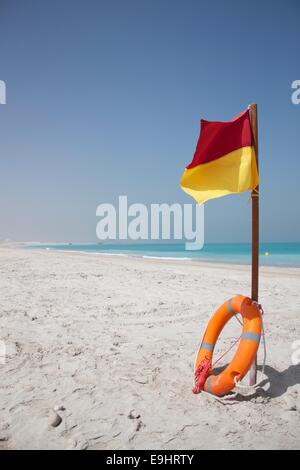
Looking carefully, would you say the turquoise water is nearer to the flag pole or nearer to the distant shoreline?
the distant shoreline

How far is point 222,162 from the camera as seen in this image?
130 inches

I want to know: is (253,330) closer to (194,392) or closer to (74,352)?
(194,392)

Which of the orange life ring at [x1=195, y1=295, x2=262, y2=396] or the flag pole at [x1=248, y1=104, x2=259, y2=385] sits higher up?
the flag pole at [x1=248, y1=104, x2=259, y2=385]

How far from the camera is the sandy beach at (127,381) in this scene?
255cm

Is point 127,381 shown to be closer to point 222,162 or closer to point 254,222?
point 254,222

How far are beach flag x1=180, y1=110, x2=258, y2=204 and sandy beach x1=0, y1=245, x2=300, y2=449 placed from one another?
203cm

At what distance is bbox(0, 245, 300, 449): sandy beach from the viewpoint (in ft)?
8.38

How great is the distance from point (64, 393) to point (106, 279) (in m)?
6.87

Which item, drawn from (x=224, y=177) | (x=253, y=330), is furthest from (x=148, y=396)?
(x=224, y=177)

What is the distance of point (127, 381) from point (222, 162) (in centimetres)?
253

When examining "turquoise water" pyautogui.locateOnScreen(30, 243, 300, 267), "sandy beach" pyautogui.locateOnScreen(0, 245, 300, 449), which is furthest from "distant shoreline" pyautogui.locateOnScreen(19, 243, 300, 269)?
"sandy beach" pyautogui.locateOnScreen(0, 245, 300, 449)

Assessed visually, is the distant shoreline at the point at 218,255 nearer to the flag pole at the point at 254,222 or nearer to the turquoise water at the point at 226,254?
the turquoise water at the point at 226,254

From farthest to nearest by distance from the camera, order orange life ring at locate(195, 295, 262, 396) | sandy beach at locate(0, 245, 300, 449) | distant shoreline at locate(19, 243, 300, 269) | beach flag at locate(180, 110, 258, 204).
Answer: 1. distant shoreline at locate(19, 243, 300, 269)
2. beach flag at locate(180, 110, 258, 204)
3. orange life ring at locate(195, 295, 262, 396)
4. sandy beach at locate(0, 245, 300, 449)

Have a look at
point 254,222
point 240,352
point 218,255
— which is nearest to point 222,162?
point 254,222
